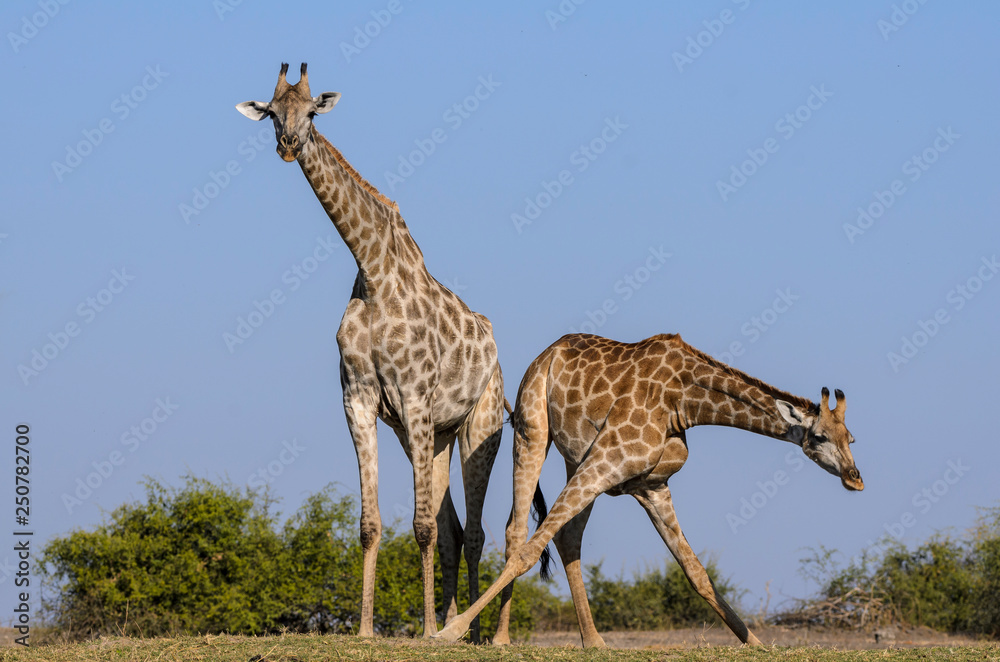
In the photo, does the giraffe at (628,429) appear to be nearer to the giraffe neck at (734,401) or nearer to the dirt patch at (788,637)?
the giraffe neck at (734,401)

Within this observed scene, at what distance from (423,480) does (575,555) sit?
2022 millimetres

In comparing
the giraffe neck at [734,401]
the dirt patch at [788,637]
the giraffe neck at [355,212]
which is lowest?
the dirt patch at [788,637]

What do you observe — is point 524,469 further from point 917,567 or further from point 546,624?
point 917,567

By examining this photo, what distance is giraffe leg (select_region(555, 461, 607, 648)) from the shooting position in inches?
459

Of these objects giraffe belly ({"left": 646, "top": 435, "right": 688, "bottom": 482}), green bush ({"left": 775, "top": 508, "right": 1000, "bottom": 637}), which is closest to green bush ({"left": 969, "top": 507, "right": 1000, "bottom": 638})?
green bush ({"left": 775, "top": 508, "right": 1000, "bottom": 637})

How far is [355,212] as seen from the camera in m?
11.2

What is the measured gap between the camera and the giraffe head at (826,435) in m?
10.4

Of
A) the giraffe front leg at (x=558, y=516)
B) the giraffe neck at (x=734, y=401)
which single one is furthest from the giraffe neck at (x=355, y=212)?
the giraffe neck at (x=734, y=401)

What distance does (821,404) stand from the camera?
10.6 metres

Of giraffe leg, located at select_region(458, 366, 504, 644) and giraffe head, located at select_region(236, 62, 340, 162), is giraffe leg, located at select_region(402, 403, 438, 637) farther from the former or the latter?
giraffe head, located at select_region(236, 62, 340, 162)

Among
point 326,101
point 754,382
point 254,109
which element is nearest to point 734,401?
point 754,382

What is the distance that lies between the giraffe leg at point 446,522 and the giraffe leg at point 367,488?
1.35 m

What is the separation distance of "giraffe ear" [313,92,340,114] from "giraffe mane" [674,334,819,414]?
4325 millimetres

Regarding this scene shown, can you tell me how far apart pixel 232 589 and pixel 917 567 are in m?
11.5
